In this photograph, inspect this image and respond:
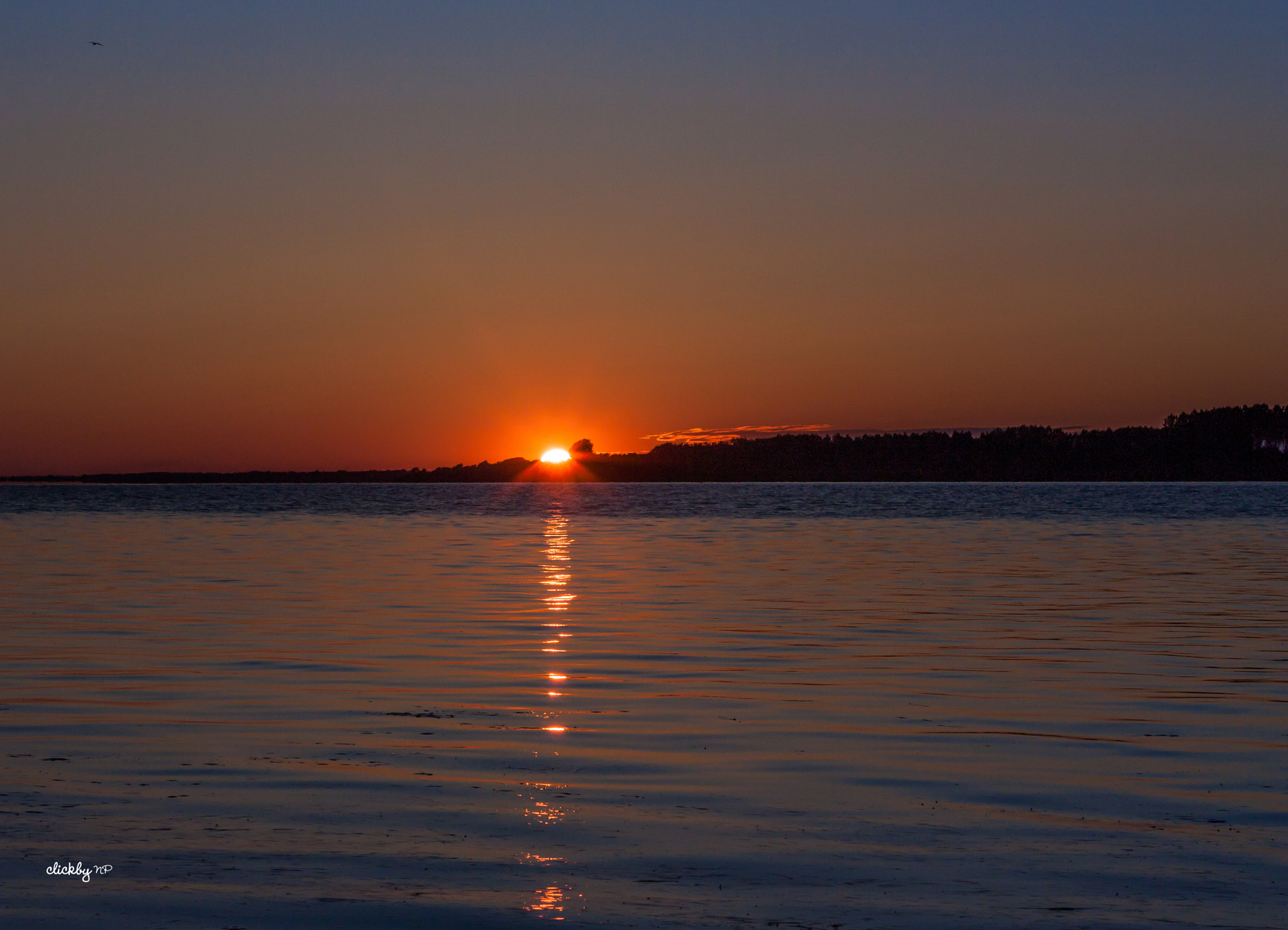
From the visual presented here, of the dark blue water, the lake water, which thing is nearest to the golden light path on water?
the lake water

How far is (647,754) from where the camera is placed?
12969mm

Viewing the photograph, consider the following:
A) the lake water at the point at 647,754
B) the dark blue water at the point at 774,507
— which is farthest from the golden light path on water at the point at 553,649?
the dark blue water at the point at 774,507

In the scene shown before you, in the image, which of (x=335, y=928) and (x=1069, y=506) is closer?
(x=335, y=928)

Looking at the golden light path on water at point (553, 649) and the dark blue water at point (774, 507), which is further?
the dark blue water at point (774, 507)

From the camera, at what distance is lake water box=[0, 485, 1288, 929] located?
340 inches

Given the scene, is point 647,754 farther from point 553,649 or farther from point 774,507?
point 774,507

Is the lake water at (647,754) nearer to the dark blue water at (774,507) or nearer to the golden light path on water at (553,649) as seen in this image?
the golden light path on water at (553,649)

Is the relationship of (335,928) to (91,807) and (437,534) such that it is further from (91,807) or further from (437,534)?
(437,534)

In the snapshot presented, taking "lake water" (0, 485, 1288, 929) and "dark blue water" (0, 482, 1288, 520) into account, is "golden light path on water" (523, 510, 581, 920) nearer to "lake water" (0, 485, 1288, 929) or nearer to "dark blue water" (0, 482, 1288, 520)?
"lake water" (0, 485, 1288, 929)

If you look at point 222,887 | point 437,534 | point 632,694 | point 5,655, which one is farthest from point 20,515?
point 222,887

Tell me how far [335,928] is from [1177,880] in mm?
5163

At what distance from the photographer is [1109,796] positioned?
1122cm

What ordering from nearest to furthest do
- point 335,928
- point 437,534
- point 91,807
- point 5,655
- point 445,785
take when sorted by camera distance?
point 335,928
point 91,807
point 445,785
point 5,655
point 437,534

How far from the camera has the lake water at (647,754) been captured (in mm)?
8633
